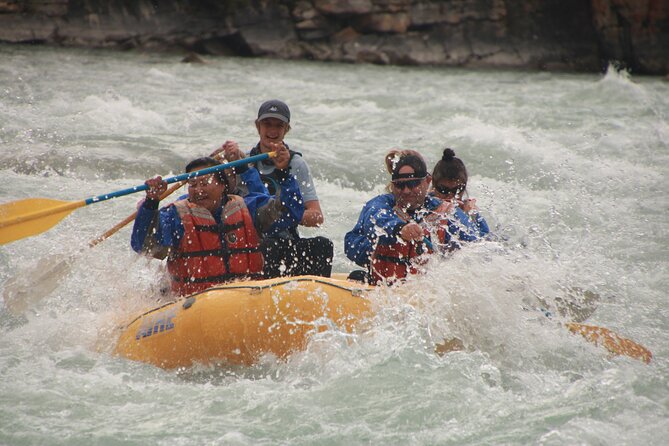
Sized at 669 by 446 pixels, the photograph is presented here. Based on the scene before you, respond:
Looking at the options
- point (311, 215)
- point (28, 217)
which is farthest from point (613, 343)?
point (28, 217)

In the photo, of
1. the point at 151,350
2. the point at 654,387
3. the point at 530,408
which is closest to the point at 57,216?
the point at 151,350

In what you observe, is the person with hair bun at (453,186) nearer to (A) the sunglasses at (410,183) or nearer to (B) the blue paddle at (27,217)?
(A) the sunglasses at (410,183)

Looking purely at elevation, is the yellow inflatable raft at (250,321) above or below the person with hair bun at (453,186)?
below

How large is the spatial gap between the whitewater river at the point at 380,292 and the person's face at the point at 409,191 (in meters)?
0.36

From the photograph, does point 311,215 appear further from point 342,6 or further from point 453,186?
point 342,6

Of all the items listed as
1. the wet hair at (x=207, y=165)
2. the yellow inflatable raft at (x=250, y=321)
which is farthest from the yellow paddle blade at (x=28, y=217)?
the yellow inflatable raft at (x=250, y=321)

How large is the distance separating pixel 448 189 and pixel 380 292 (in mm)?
884

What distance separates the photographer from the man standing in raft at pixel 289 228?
16.3ft

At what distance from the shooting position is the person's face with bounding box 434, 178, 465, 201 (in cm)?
490

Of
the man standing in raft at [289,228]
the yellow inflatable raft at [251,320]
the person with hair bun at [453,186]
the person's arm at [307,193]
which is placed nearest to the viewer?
the yellow inflatable raft at [251,320]

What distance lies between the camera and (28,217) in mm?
5047

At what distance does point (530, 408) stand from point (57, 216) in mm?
2969

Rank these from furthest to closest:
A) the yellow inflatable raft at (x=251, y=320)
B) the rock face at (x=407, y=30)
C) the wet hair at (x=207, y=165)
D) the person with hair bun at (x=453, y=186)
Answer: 1. the rock face at (x=407, y=30)
2. the person with hair bun at (x=453, y=186)
3. the wet hair at (x=207, y=165)
4. the yellow inflatable raft at (x=251, y=320)

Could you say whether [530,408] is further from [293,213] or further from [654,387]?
[293,213]
